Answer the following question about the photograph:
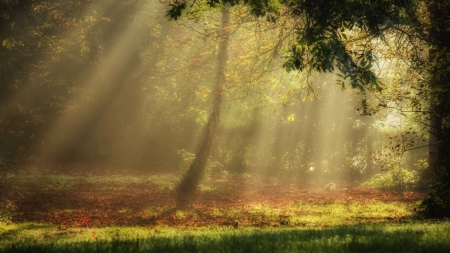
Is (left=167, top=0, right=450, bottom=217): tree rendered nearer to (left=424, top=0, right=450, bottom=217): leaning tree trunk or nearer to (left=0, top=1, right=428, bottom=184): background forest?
(left=424, top=0, right=450, bottom=217): leaning tree trunk

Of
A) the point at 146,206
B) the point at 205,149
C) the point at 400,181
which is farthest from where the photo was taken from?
the point at 400,181

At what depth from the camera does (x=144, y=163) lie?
30562mm

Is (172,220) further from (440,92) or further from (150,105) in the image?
(150,105)

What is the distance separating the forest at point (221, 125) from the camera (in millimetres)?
8047

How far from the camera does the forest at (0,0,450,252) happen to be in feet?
26.4

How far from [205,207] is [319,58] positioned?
9481 millimetres

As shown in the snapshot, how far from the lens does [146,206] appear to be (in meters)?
14.8

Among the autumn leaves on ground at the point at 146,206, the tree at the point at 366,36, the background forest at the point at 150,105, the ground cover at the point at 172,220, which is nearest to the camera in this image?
the ground cover at the point at 172,220

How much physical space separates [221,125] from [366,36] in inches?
825

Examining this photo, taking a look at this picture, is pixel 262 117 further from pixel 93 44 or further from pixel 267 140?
pixel 93 44

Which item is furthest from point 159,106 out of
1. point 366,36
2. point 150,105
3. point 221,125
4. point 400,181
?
point 366,36

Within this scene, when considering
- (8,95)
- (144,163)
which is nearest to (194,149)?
(144,163)

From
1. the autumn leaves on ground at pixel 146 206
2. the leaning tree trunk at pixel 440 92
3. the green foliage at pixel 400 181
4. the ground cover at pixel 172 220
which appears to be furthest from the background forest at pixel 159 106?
the leaning tree trunk at pixel 440 92

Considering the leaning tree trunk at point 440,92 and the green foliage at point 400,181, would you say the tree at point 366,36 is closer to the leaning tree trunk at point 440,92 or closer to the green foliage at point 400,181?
the leaning tree trunk at point 440,92
